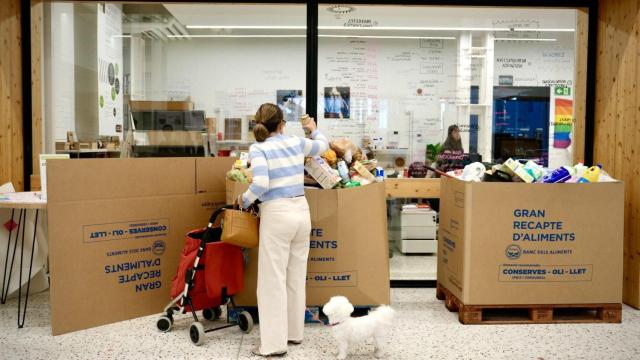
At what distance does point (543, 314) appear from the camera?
3.72 metres

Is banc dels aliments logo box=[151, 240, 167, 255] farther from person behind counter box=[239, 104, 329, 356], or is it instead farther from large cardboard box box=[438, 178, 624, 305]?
large cardboard box box=[438, 178, 624, 305]

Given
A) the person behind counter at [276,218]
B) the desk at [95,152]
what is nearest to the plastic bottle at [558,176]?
the person behind counter at [276,218]

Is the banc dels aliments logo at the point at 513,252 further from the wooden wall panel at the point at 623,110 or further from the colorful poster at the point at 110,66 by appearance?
the colorful poster at the point at 110,66

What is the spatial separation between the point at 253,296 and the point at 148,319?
792 millimetres

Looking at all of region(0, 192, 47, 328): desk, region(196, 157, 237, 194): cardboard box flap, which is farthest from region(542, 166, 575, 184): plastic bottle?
region(0, 192, 47, 328): desk

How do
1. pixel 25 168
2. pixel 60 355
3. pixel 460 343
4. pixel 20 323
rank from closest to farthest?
pixel 60 355 → pixel 460 343 → pixel 20 323 → pixel 25 168

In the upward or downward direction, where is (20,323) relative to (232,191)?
downward

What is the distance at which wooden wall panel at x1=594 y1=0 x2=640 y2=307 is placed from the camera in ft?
13.2

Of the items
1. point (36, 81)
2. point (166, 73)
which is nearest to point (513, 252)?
point (166, 73)

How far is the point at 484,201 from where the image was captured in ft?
12.0

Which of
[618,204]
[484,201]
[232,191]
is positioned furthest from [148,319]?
[618,204]

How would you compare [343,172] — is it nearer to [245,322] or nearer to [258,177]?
[258,177]

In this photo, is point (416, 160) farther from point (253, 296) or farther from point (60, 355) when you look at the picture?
point (60, 355)

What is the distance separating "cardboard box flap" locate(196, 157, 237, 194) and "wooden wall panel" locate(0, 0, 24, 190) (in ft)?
5.58
